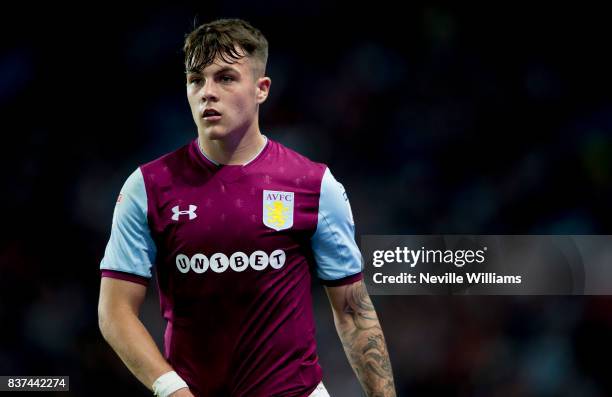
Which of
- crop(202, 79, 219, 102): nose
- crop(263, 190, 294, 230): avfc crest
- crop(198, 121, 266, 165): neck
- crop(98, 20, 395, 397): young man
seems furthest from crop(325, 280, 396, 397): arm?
crop(202, 79, 219, 102): nose

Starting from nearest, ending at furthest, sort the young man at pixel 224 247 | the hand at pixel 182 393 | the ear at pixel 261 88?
the hand at pixel 182 393 < the young man at pixel 224 247 < the ear at pixel 261 88

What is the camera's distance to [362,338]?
128 inches

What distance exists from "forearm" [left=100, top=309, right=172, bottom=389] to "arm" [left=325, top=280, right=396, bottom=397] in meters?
0.75

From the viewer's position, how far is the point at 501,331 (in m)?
6.33

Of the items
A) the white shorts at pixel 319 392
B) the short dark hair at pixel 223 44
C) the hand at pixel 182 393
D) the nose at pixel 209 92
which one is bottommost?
the hand at pixel 182 393

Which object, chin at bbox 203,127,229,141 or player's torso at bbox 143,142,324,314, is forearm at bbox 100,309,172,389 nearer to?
player's torso at bbox 143,142,324,314

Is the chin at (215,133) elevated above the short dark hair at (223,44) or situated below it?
below

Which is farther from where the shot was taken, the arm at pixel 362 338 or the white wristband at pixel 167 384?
the arm at pixel 362 338

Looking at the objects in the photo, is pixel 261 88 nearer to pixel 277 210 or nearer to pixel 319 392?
pixel 277 210

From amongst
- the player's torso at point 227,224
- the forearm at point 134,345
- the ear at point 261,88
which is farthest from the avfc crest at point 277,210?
the forearm at point 134,345

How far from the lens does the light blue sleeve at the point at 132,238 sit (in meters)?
3.00

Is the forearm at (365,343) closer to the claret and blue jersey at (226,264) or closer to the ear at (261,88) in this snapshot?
the claret and blue jersey at (226,264)

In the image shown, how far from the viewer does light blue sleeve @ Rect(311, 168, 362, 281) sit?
3.20 meters

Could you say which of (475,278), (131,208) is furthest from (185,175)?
(475,278)
